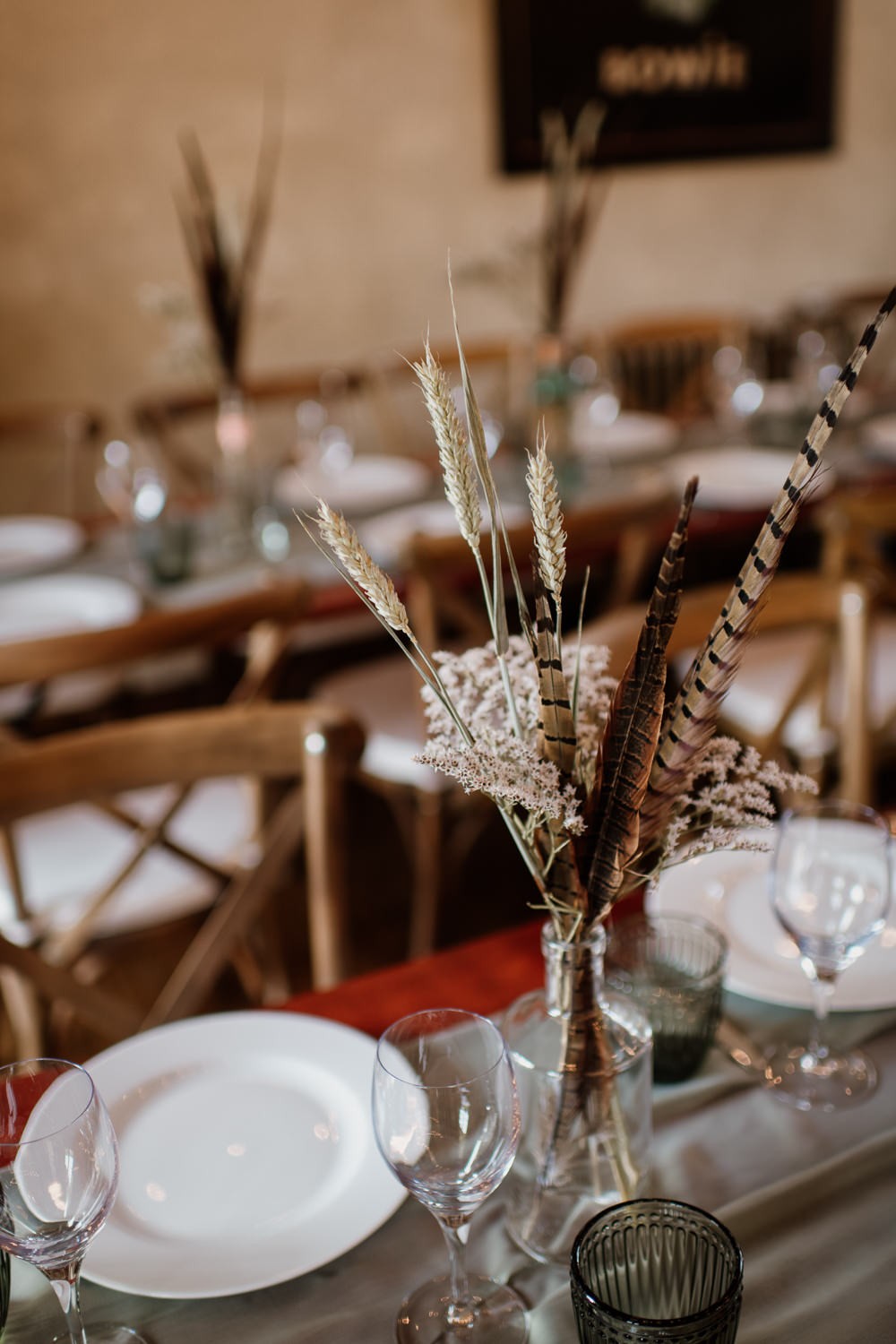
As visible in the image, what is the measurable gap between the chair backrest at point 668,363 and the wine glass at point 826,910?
109 inches

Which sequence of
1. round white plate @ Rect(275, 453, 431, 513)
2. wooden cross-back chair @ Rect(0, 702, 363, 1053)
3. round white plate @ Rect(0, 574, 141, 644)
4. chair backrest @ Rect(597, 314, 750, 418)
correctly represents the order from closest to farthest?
wooden cross-back chair @ Rect(0, 702, 363, 1053) < round white plate @ Rect(0, 574, 141, 644) < round white plate @ Rect(275, 453, 431, 513) < chair backrest @ Rect(597, 314, 750, 418)

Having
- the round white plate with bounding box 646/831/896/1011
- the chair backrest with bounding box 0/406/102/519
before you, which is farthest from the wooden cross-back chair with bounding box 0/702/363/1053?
the chair backrest with bounding box 0/406/102/519

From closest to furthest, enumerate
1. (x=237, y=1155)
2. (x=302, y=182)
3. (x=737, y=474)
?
(x=237, y=1155)
(x=737, y=474)
(x=302, y=182)

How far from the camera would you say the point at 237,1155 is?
32.9 inches

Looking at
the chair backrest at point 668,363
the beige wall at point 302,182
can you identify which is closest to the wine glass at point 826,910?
the chair backrest at point 668,363

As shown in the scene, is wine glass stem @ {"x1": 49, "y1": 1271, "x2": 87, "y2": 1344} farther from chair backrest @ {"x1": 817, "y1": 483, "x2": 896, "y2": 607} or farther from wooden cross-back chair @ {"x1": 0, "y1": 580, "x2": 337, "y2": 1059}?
chair backrest @ {"x1": 817, "y1": 483, "x2": 896, "y2": 607}

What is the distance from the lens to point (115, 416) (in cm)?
355

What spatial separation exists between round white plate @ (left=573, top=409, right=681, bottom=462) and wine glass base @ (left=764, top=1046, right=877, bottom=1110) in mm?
1828

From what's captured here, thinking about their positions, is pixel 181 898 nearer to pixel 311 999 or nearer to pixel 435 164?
pixel 311 999

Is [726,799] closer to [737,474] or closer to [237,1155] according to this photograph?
[237,1155]

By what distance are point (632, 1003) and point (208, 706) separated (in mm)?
2799

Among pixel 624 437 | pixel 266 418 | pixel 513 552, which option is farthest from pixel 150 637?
pixel 266 418

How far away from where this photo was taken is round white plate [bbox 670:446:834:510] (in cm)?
232

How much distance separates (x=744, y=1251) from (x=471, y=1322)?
0.57 ft
